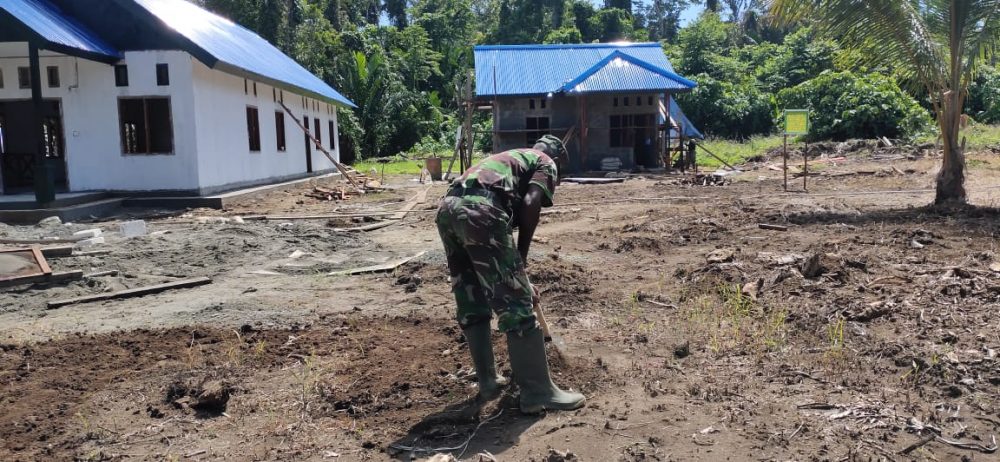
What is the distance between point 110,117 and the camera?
50.8 ft

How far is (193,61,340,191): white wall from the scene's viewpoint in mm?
15773

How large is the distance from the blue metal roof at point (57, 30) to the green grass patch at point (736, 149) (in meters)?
20.6

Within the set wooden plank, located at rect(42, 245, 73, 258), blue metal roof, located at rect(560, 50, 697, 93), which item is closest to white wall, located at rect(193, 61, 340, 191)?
wooden plank, located at rect(42, 245, 73, 258)

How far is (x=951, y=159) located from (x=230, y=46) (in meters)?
15.9

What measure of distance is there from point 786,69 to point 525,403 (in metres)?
41.3

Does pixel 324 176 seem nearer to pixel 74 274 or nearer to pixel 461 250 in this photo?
pixel 74 274

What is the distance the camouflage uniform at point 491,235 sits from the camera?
3.67m

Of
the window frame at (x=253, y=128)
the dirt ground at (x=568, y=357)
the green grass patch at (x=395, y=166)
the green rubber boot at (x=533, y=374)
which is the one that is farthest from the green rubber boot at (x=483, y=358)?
the green grass patch at (x=395, y=166)

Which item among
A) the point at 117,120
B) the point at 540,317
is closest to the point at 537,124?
the point at 117,120

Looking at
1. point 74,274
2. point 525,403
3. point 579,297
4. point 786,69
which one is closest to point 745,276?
point 579,297

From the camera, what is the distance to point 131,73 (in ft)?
50.5

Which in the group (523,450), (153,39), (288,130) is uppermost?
(153,39)

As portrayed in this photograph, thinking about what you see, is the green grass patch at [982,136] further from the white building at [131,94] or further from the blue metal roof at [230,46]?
the white building at [131,94]

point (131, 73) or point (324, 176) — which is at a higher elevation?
point (131, 73)
